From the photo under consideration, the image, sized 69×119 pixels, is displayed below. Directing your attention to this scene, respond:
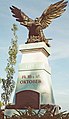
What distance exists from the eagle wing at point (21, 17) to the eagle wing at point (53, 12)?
0.97 meters

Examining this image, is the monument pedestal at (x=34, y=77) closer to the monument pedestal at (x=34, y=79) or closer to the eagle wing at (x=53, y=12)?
the monument pedestal at (x=34, y=79)

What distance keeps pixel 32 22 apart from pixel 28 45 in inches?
75.6

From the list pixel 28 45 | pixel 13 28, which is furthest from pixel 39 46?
pixel 13 28

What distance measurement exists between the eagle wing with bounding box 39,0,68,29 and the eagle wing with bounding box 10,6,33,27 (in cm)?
97

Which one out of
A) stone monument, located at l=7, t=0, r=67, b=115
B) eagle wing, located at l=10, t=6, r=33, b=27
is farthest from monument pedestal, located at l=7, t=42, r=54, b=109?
eagle wing, located at l=10, t=6, r=33, b=27

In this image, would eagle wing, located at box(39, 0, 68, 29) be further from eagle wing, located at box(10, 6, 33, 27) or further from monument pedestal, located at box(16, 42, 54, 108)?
monument pedestal, located at box(16, 42, 54, 108)

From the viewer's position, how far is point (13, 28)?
2519 centimetres

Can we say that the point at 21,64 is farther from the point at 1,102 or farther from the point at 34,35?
the point at 1,102

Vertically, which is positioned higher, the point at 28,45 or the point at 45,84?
the point at 28,45

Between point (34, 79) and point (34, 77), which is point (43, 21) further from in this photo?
point (34, 79)

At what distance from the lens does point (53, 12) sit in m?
17.8

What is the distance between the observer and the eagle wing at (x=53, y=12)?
Answer: 1773cm

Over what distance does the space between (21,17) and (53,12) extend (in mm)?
2405

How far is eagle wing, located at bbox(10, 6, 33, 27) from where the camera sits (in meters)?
18.1
